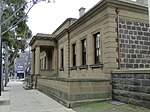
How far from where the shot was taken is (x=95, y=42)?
1309cm

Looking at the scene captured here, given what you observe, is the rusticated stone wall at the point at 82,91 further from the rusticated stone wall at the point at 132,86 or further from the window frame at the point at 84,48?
the window frame at the point at 84,48

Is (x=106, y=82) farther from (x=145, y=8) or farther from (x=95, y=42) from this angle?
(x=145, y=8)

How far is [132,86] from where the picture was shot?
349 inches

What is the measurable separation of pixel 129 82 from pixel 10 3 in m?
11.6

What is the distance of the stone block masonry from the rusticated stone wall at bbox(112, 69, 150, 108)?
53.5 inches

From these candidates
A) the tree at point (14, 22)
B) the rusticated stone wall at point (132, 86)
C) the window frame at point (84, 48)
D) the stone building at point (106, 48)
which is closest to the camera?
the rusticated stone wall at point (132, 86)

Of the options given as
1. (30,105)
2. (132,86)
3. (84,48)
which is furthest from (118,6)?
(30,105)

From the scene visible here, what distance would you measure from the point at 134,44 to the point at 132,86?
3.47 m

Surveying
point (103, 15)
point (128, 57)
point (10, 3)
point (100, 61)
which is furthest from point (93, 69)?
point (10, 3)

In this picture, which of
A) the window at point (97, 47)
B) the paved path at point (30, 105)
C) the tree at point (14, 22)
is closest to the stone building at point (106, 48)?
the window at point (97, 47)

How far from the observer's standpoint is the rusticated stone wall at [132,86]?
798cm

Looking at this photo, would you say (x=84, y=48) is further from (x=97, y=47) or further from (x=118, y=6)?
(x=118, y=6)

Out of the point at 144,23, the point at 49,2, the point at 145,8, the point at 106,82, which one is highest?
the point at 49,2

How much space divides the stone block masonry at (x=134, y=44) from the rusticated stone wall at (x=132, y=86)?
1359 mm
